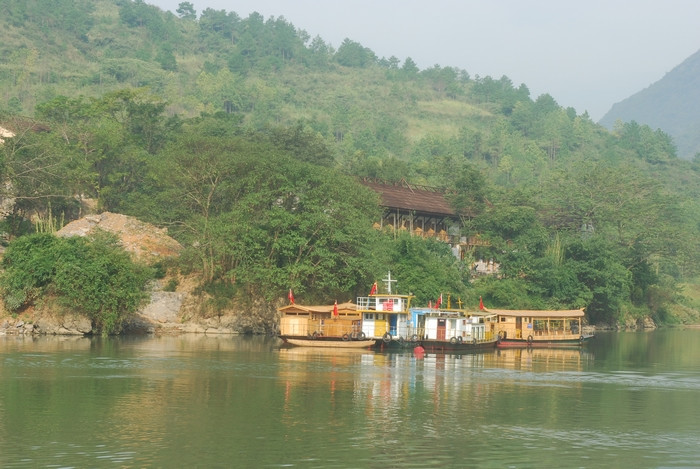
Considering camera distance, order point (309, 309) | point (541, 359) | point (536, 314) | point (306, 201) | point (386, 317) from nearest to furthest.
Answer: point (541, 359) < point (309, 309) < point (386, 317) < point (306, 201) < point (536, 314)

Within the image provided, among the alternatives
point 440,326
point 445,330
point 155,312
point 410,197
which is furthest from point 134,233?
point 410,197

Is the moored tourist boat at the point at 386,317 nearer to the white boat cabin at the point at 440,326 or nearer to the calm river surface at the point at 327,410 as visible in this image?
the white boat cabin at the point at 440,326

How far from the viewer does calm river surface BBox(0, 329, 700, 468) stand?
21.3 m

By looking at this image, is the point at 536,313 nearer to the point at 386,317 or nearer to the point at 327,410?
the point at 386,317

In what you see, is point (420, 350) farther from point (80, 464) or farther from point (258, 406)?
point (80, 464)

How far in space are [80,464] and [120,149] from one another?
54.1m

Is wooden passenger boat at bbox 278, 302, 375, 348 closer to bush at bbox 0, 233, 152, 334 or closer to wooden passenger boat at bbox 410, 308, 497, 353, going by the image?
wooden passenger boat at bbox 410, 308, 497, 353

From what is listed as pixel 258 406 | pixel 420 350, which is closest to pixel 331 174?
pixel 420 350

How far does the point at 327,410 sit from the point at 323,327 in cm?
2291

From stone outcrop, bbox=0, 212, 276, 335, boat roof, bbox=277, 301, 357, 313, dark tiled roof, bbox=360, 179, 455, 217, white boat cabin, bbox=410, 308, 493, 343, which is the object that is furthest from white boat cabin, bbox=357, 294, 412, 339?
dark tiled roof, bbox=360, 179, 455, 217

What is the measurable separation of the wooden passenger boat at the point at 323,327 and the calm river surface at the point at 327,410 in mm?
3647

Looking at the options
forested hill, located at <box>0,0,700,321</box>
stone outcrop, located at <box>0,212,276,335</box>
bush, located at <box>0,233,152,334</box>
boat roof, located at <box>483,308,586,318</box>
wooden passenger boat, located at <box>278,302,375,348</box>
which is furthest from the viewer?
boat roof, located at <box>483,308,586,318</box>

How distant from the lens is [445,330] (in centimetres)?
5047

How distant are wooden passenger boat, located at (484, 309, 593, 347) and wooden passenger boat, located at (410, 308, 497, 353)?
4896mm
